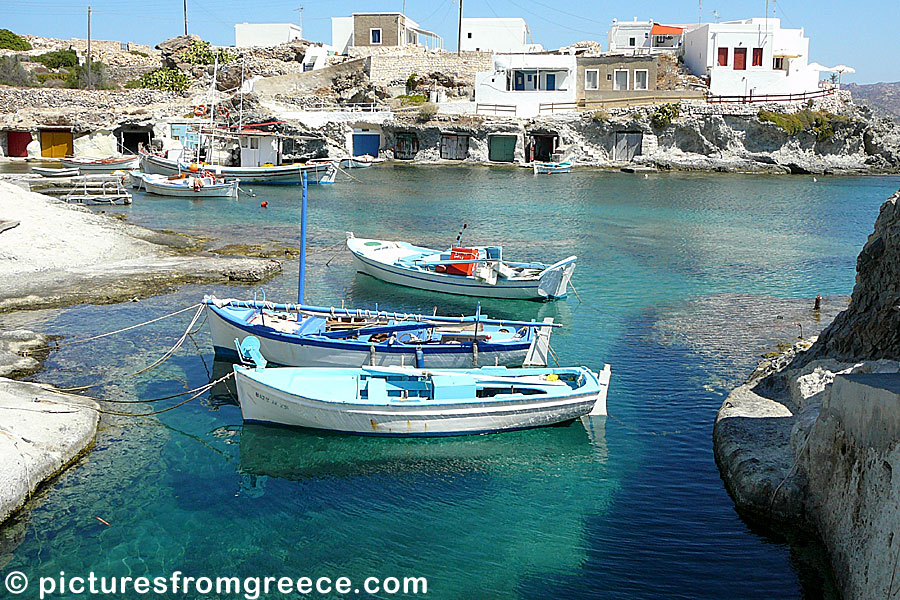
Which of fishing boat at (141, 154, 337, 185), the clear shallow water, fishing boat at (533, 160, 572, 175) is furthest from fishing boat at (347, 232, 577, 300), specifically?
fishing boat at (533, 160, 572, 175)

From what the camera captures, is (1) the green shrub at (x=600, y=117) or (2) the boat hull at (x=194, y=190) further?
(1) the green shrub at (x=600, y=117)

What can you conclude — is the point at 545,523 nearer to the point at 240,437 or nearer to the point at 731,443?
the point at 731,443

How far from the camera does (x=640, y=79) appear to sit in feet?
253

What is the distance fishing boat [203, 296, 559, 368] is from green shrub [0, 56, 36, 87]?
74.3m

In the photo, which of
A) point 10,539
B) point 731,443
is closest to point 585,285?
point 731,443

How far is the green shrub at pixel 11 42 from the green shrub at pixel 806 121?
80686 millimetres

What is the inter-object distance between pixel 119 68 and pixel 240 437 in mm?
90873

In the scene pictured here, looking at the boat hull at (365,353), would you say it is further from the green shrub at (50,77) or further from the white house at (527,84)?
the green shrub at (50,77)

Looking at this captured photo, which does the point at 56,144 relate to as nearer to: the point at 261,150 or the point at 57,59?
the point at 261,150

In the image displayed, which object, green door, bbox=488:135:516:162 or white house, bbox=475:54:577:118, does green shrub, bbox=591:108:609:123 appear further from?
green door, bbox=488:135:516:162

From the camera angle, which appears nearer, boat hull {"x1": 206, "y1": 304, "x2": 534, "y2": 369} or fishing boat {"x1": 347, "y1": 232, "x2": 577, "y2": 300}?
boat hull {"x1": 206, "y1": 304, "x2": 534, "y2": 369}

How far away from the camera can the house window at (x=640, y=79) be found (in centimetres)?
7688

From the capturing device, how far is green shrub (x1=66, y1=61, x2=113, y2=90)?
83.6 meters

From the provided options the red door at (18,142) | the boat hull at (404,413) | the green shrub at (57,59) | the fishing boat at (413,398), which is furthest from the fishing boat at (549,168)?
the green shrub at (57,59)
